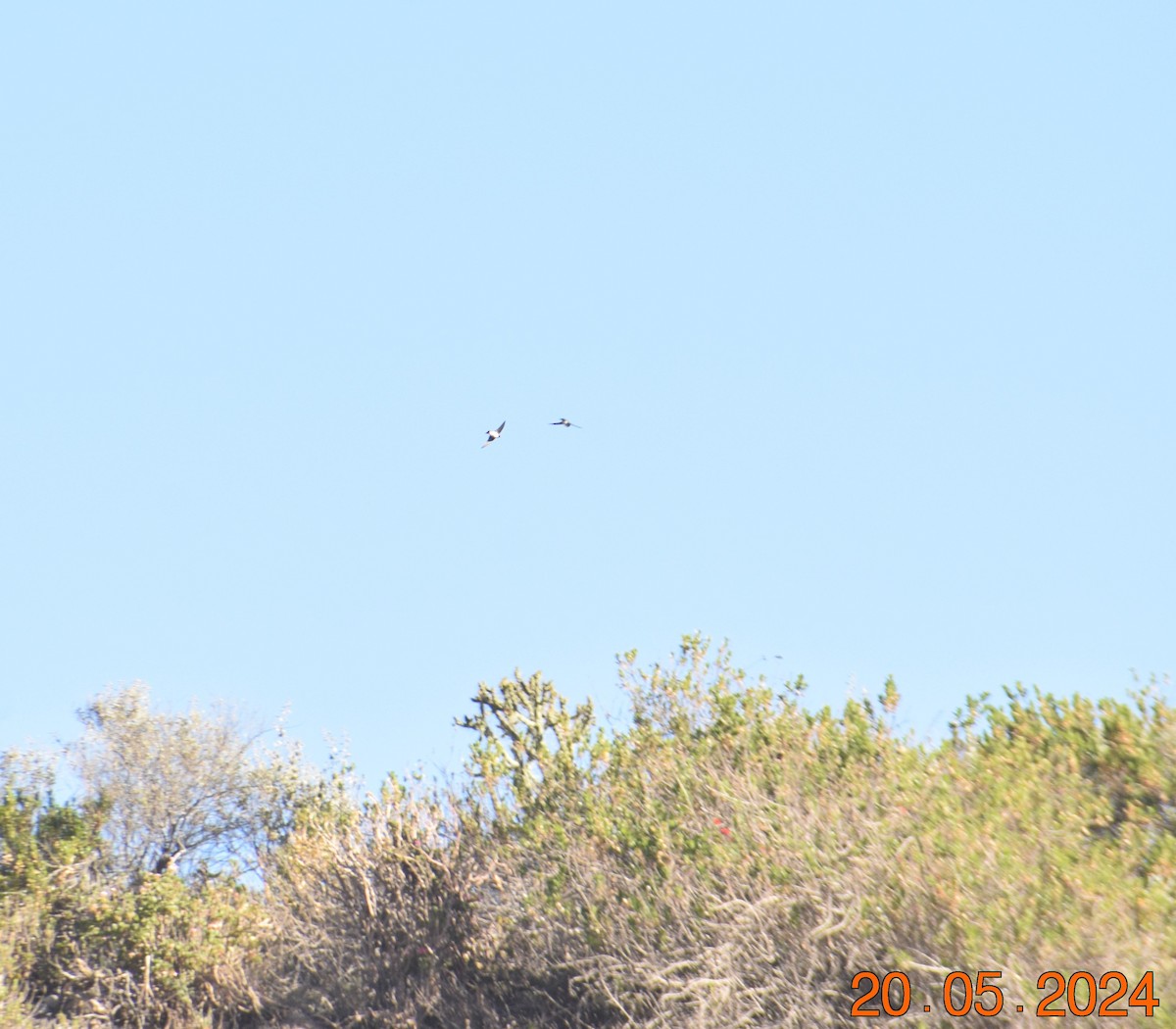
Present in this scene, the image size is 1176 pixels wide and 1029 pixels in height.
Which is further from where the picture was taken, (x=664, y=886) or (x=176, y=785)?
(x=176, y=785)

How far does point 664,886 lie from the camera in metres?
13.3

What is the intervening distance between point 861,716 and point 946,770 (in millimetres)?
1891

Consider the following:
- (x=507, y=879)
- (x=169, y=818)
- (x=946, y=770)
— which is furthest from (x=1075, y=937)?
(x=169, y=818)

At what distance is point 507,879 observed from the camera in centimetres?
1597

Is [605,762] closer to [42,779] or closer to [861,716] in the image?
[861,716]

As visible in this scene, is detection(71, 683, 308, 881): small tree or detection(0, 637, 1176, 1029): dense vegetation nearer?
detection(0, 637, 1176, 1029): dense vegetation

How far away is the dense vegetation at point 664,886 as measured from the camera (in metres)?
10.7

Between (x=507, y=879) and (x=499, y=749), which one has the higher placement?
(x=499, y=749)

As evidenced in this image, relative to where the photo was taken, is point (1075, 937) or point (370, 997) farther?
point (370, 997)

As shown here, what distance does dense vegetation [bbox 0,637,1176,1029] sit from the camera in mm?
10695

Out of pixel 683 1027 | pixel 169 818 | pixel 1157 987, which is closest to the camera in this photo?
pixel 1157 987

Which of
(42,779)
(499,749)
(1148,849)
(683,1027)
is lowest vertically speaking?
(683,1027)

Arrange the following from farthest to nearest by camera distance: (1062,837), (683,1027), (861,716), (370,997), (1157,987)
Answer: (370,997), (861,716), (683,1027), (1062,837), (1157,987)

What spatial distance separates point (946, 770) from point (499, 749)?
6724mm
